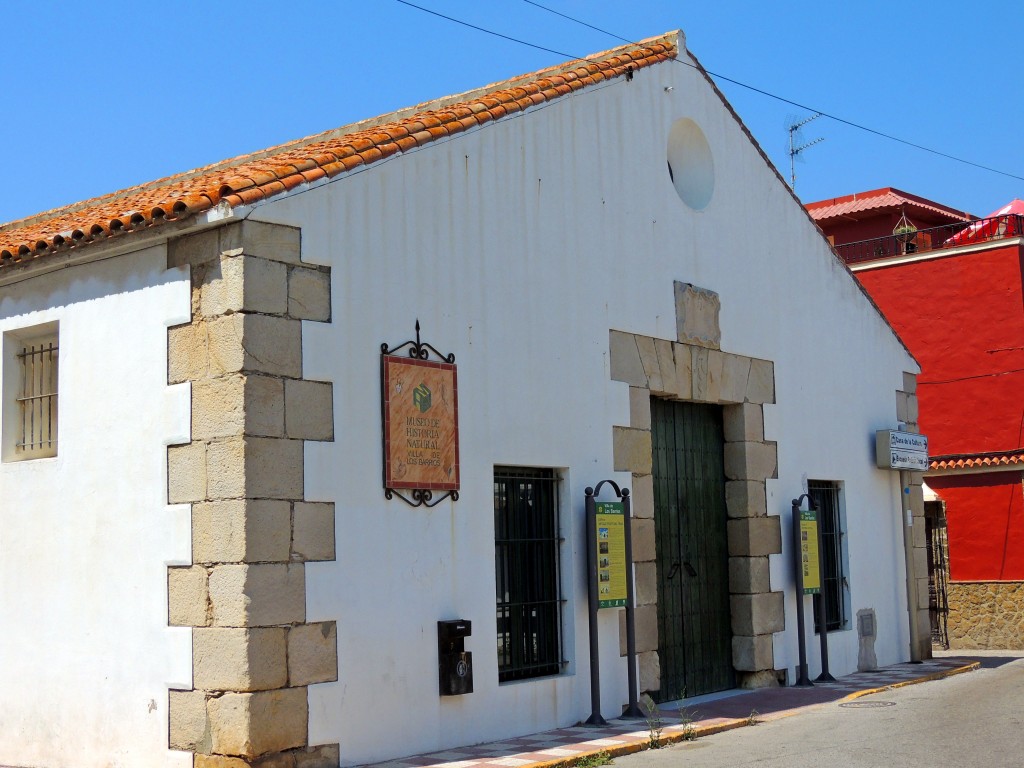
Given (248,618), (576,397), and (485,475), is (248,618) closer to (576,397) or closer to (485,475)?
(485,475)

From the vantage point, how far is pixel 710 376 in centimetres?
1175

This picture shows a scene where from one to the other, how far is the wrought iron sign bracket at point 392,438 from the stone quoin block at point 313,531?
545 millimetres

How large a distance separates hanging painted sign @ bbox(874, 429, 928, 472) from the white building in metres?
2.70

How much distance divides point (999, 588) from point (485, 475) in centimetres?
1144

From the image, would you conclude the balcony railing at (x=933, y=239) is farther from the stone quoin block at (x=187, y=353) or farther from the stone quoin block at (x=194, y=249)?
the stone quoin block at (x=187, y=353)

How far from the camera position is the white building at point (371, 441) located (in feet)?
24.9

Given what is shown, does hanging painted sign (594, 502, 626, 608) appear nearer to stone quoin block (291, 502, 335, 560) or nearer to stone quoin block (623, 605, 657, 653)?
stone quoin block (623, 605, 657, 653)

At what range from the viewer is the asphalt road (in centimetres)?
783

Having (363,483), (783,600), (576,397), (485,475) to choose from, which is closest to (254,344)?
(363,483)

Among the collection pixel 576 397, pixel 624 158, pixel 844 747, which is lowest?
pixel 844 747

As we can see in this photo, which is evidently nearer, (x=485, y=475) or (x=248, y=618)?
(x=248, y=618)

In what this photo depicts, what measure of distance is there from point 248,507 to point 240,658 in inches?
33.9

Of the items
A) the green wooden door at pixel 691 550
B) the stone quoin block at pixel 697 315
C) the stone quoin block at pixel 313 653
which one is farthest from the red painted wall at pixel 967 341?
the stone quoin block at pixel 313 653

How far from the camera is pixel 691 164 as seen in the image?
12359 mm
